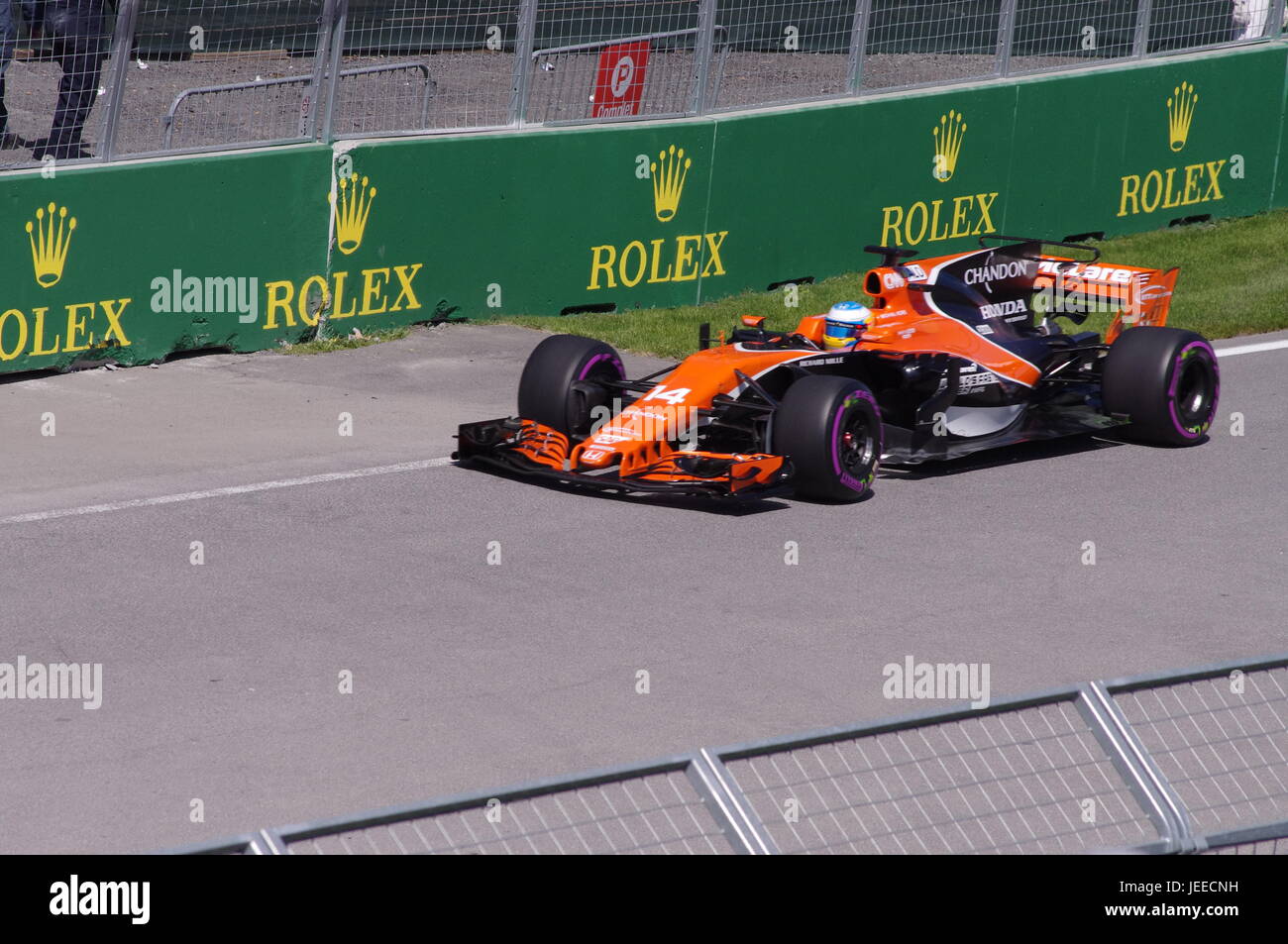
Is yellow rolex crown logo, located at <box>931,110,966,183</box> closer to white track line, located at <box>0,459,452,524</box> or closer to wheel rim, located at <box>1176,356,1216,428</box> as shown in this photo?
wheel rim, located at <box>1176,356,1216,428</box>

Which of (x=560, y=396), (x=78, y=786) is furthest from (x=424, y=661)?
(x=560, y=396)

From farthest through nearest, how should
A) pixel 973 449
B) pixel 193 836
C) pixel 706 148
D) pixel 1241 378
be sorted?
pixel 706 148
pixel 1241 378
pixel 973 449
pixel 193 836

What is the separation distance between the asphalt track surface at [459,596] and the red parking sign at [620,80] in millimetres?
3371

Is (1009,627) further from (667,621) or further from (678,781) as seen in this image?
(678,781)

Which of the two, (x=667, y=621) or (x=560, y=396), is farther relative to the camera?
(x=560, y=396)

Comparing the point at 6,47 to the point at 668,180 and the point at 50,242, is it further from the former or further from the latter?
the point at 668,180

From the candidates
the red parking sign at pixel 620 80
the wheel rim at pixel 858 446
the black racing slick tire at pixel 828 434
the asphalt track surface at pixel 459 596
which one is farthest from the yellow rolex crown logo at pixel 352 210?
the wheel rim at pixel 858 446

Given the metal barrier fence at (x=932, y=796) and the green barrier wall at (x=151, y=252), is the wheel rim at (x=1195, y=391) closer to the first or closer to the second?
the metal barrier fence at (x=932, y=796)

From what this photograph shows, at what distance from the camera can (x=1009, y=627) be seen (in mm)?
7777

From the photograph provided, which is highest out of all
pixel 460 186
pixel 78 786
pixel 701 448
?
pixel 460 186

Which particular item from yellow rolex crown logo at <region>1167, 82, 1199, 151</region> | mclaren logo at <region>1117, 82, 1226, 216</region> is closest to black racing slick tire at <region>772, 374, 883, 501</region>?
mclaren logo at <region>1117, 82, 1226, 216</region>

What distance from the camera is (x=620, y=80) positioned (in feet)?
45.7

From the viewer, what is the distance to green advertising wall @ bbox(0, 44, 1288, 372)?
11609 millimetres
